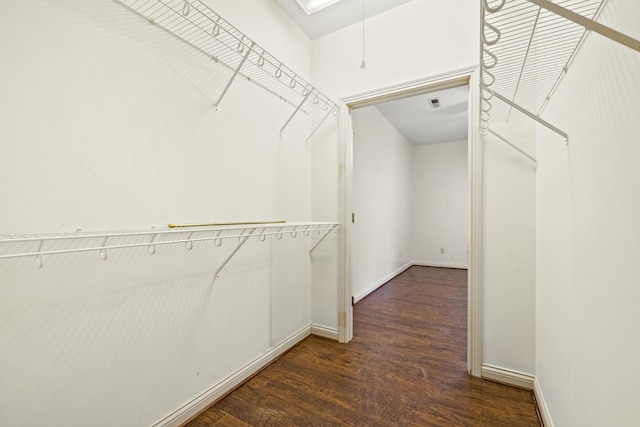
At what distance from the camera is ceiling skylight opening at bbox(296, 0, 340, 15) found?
205cm

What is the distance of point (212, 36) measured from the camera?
4.76 ft

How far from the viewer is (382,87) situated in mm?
2191

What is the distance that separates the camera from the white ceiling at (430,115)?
3.51m

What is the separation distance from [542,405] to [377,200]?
295cm

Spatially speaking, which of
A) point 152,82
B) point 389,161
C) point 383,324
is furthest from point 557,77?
point 389,161

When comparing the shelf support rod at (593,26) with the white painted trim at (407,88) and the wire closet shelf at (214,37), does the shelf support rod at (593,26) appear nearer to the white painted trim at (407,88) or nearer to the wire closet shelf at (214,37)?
the wire closet shelf at (214,37)

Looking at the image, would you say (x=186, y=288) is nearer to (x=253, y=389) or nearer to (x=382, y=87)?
(x=253, y=389)

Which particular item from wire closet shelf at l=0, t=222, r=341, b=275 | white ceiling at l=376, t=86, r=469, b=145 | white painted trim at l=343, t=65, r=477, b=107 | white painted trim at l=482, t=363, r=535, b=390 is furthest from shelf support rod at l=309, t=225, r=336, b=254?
white ceiling at l=376, t=86, r=469, b=145

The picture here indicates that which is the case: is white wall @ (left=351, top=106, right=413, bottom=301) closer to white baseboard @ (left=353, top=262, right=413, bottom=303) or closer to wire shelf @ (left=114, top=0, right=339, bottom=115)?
white baseboard @ (left=353, top=262, right=413, bottom=303)

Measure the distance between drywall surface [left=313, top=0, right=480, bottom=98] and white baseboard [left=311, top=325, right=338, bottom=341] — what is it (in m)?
2.04

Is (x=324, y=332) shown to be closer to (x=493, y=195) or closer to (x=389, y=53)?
(x=493, y=195)

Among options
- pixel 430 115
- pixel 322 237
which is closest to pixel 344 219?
pixel 322 237

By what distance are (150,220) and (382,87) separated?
189cm

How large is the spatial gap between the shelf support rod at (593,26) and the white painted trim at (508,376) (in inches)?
75.9
